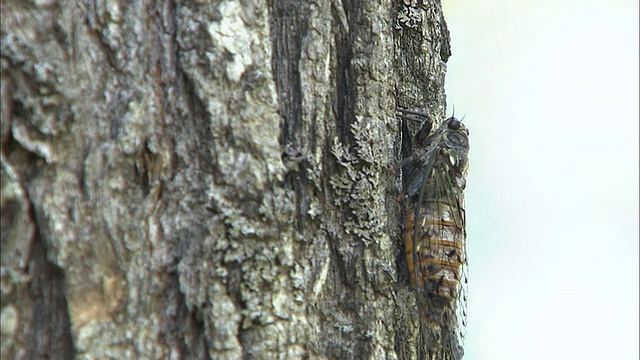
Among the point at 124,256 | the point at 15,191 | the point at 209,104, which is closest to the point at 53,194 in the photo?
the point at 15,191

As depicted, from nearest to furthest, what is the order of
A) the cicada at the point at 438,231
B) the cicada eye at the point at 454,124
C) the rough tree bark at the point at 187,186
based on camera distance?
the rough tree bark at the point at 187,186
the cicada at the point at 438,231
the cicada eye at the point at 454,124

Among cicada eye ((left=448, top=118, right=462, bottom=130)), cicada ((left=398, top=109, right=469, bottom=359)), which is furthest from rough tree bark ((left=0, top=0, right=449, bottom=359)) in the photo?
cicada eye ((left=448, top=118, right=462, bottom=130))

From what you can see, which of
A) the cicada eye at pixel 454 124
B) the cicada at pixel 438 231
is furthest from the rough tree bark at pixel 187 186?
the cicada eye at pixel 454 124

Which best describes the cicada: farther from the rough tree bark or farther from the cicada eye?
the rough tree bark

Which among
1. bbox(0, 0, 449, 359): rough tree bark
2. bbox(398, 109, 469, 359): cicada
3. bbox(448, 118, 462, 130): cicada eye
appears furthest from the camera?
bbox(448, 118, 462, 130): cicada eye

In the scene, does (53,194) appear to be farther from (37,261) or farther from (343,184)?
(343,184)

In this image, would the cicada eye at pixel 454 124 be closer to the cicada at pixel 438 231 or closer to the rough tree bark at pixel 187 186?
the cicada at pixel 438 231

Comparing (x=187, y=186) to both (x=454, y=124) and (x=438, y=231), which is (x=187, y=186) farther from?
(x=454, y=124)
